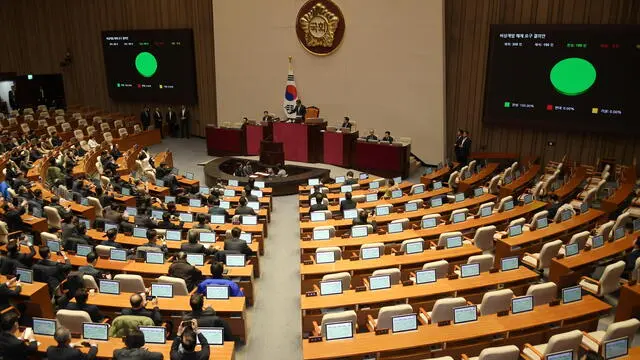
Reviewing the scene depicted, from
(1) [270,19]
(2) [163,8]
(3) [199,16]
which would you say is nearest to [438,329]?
(1) [270,19]

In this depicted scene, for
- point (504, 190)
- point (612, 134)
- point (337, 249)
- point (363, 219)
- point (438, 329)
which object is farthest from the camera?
point (612, 134)

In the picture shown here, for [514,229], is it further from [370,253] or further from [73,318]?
[73,318]

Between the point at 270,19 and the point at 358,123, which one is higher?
the point at 270,19

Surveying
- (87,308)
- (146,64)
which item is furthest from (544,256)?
(146,64)

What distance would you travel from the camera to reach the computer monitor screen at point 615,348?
17.1ft

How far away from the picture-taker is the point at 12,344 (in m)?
5.00

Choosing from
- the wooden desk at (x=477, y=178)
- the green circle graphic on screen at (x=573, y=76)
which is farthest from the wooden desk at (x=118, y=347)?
the green circle graphic on screen at (x=573, y=76)

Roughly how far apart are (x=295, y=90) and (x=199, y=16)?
5.27 m

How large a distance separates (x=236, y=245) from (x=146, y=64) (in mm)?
15243

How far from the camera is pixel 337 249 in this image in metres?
7.91

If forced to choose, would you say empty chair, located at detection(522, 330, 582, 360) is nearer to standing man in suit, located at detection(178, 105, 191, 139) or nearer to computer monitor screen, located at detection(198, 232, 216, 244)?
computer monitor screen, located at detection(198, 232, 216, 244)

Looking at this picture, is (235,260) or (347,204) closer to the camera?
(235,260)

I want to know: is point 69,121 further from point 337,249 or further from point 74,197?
point 337,249

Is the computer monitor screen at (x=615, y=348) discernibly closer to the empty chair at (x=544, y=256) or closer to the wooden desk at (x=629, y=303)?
the wooden desk at (x=629, y=303)
